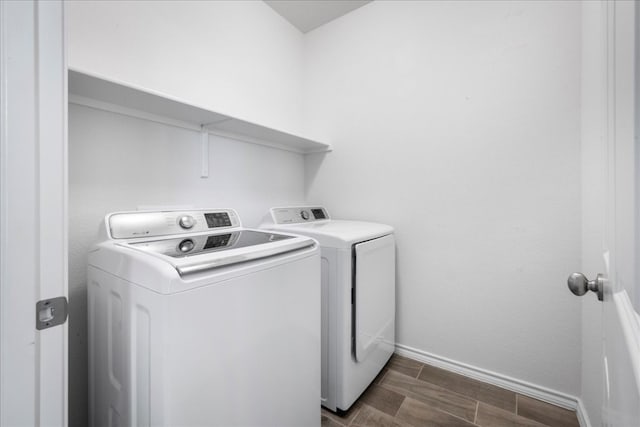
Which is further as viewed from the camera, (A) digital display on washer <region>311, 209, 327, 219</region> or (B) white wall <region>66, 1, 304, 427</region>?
(A) digital display on washer <region>311, 209, 327, 219</region>

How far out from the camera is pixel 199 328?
772mm

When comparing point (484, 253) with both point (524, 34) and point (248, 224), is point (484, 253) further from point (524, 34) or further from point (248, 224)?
point (248, 224)

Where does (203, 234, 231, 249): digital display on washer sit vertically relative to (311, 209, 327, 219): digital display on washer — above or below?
below

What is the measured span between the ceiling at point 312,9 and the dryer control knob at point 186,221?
1.87m

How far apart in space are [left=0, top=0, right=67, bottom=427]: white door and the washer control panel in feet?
1.72

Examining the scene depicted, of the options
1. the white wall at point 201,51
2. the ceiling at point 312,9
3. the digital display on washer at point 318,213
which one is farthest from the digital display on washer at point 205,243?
the ceiling at point 312,9

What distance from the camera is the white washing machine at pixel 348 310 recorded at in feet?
4.67

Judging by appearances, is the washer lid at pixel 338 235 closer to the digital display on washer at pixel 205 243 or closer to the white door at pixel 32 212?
the digital display on washer at pixel 205 243

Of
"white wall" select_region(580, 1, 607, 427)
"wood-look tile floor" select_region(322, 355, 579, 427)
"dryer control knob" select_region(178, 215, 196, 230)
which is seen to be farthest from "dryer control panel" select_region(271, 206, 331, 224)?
"white wall" select_region(580, 1, 607, 427)

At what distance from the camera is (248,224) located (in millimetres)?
1995

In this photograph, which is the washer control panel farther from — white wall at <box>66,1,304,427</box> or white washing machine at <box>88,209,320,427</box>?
white wall at <box>66,1,304,427</box>

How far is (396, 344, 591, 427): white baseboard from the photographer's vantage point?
4.80 ft

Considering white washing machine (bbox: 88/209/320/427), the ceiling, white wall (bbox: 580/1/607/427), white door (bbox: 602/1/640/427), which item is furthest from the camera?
the ceiling

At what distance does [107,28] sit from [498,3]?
2183mm
